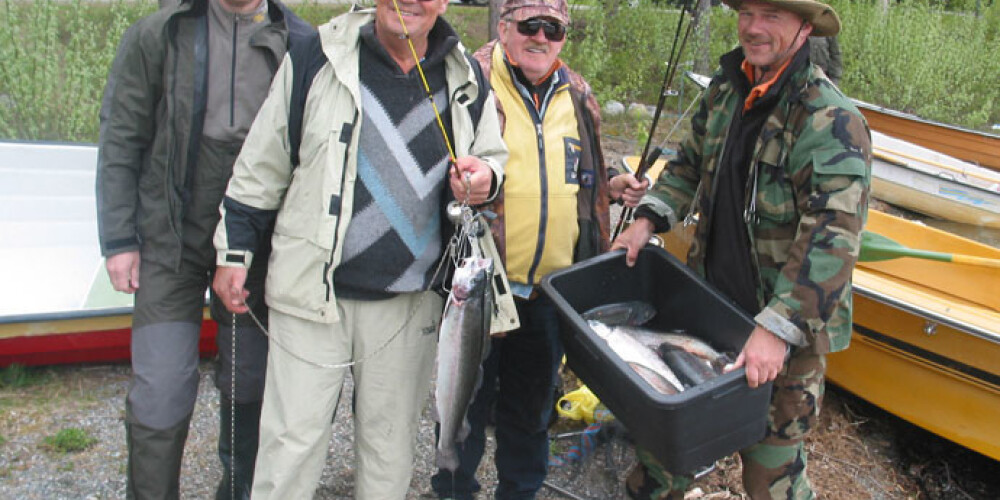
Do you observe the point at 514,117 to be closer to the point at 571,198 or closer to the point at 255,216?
the point at 571,198

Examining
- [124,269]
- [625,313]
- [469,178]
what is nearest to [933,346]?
[625,313]

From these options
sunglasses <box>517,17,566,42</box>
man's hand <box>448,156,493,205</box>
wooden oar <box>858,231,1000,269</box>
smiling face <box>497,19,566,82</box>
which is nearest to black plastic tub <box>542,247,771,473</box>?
man's hand <box>448,156,493,205</box>

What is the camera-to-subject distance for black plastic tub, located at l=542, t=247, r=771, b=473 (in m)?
2.53

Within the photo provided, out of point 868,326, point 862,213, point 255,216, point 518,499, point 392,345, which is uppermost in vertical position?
point 862,213

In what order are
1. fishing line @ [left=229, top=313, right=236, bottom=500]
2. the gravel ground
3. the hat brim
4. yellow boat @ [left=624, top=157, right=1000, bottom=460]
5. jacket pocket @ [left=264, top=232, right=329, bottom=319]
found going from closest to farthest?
jacket pocket @ [left=264, top=232, right=329, bottom=319]
the hat brim
fishing line @ [left=229, top=313, right=236, bottom=500]
the gravel ground
yellow boat @ [left=624, top=157, right=1000, bottom=460]

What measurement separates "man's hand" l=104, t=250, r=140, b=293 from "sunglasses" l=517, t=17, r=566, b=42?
186 cm


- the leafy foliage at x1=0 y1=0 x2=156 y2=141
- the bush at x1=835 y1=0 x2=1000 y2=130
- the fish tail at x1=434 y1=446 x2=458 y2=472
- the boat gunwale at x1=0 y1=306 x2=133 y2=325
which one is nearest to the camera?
the fish tail at x1=434 y1=446 x2=458 y2=472

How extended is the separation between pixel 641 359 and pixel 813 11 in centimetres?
148

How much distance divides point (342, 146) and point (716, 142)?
1594 mm

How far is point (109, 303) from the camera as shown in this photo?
5016mm

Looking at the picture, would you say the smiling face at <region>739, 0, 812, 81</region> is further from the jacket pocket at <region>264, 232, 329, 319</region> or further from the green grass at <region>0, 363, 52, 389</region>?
the green grass at <region>0, 363, 52, 389</region>

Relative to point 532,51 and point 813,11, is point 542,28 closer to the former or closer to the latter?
point 532,51

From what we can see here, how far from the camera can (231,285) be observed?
2699 millimetres

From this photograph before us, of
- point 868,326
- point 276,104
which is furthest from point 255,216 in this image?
point 868,326
